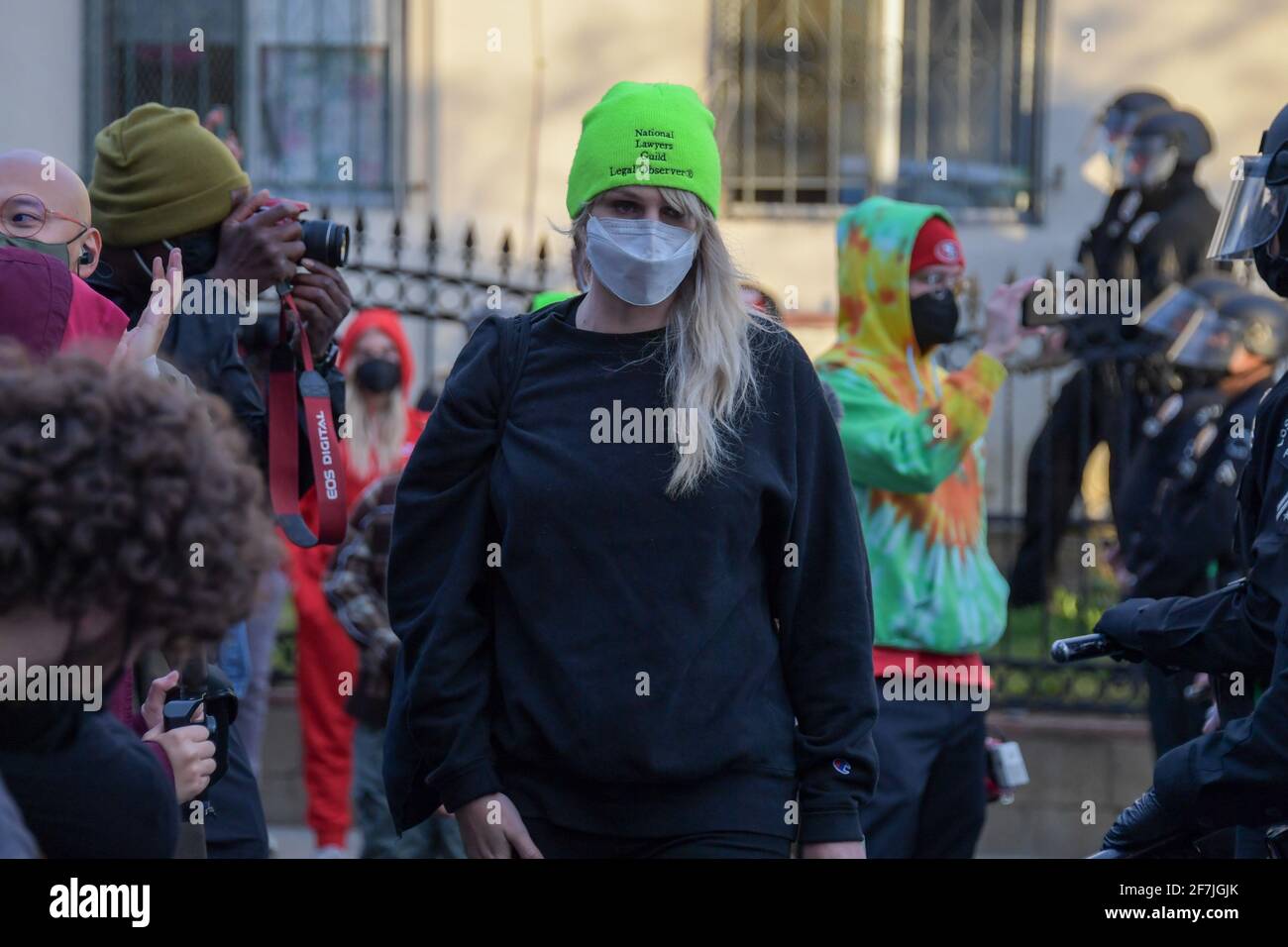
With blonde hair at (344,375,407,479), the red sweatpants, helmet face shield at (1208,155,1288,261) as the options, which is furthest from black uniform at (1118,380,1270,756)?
the red sweatpants

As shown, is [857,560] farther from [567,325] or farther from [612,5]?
[612,5]

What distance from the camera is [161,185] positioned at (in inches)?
145

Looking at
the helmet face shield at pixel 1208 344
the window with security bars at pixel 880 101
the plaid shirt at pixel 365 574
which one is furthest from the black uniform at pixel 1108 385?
the plaid shirt at pixel 365 574

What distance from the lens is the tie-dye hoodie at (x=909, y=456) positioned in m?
4.33

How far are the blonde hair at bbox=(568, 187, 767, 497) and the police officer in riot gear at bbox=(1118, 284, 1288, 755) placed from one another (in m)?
3.11

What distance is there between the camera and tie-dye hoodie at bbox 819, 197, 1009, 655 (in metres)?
4.33

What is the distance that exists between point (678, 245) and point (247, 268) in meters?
1.11

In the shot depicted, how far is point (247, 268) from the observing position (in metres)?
3.68

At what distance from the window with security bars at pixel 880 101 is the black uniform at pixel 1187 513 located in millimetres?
5406

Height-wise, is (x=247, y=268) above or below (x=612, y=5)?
below

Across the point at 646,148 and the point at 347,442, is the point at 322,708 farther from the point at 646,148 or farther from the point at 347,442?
the point at 646,148
